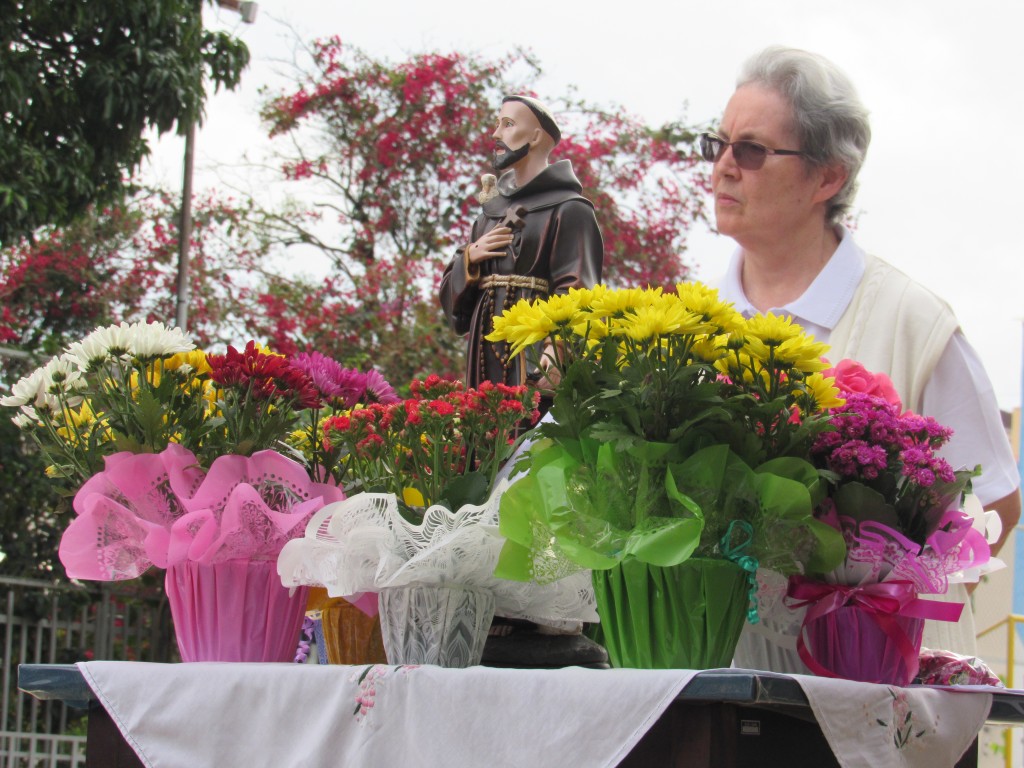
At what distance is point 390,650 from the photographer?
71.2 inches

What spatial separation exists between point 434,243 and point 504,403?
10.1 m

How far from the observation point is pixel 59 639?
8.16 metres

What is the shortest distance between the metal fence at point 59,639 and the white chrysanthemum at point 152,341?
589cm

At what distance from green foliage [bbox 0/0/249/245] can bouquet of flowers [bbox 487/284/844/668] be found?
6665mm

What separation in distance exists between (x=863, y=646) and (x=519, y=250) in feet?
5.30

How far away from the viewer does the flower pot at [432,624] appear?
1788 millimetres

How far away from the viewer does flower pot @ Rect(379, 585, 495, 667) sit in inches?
70.4

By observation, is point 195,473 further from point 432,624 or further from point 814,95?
point 814,95

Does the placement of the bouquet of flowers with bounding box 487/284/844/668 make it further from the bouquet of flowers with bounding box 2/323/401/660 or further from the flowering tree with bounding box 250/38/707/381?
the flowering tree with bounding box 250/38/707/381

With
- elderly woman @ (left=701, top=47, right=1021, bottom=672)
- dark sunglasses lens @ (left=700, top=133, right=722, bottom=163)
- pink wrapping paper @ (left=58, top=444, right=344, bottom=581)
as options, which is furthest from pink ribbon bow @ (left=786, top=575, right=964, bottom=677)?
dark sunglasses lens @ (left=700, top=133, right=722, bottom=163)

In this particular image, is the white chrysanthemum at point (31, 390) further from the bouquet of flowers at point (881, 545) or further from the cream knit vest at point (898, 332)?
the cream knit vest at point (898, 332)

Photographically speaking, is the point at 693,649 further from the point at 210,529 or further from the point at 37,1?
the point at 37,1

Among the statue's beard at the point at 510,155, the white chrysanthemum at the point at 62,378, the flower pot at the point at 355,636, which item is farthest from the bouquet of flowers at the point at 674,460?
the statue's beard at the point at 510,155

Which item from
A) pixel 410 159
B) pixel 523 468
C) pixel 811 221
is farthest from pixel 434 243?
pixel 523 468
